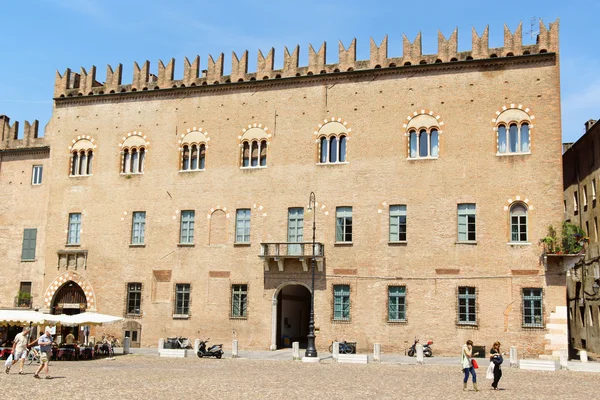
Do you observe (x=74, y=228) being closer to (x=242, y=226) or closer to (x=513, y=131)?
(x=242, y=226)

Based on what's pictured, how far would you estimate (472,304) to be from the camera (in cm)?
3180

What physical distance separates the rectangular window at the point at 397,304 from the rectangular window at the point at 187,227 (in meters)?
11.2

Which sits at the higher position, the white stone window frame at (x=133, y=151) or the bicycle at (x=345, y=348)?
the white stone window frame at (x=133, y=151)

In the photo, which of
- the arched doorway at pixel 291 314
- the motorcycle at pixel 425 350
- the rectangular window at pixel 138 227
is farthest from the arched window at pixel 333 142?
the rectangular window at pixel 138 227

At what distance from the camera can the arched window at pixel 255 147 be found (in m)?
36.2

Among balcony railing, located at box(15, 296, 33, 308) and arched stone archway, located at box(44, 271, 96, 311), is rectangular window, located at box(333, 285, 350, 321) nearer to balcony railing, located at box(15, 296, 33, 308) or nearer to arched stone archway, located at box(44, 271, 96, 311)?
arched stone archway, located at box(44, 271, 96, 311)

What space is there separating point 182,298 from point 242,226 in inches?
197

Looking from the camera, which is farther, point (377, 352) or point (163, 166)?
point (163, 166)

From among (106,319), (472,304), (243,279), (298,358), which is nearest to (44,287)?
(106,319)

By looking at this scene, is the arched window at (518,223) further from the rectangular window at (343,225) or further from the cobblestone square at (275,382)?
the rectangular window at (343,225)

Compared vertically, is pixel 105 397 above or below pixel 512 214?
below

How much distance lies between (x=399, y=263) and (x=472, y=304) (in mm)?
3846

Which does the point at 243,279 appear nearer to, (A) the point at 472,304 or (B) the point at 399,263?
(B) the point at 399,263

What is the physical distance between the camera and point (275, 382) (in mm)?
21047
